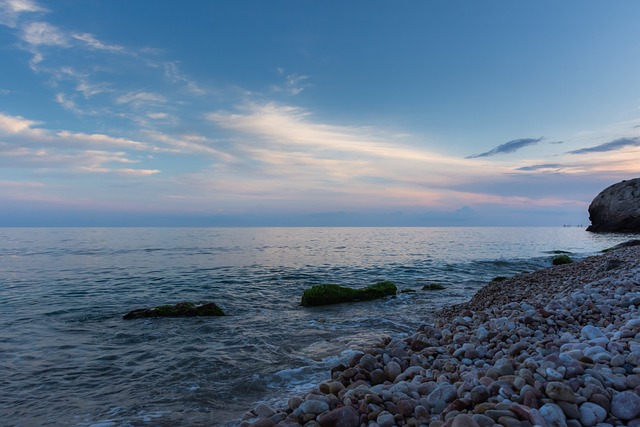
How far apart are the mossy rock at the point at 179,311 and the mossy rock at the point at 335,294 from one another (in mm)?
3410

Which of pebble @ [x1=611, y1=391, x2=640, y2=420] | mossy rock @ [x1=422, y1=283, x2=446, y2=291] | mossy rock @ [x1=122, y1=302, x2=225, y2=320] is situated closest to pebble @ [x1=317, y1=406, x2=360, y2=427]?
pebble @ [x1=611, y1=391, x2=640, y2=420]

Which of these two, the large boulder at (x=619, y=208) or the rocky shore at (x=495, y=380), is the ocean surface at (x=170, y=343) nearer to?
the rocky shore at (x=495, y=380)

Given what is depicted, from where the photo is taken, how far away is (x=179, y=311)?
1181 centimetres

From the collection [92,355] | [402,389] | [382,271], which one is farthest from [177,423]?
[382,271]

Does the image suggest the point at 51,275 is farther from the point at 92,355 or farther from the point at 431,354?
the point at 431,354

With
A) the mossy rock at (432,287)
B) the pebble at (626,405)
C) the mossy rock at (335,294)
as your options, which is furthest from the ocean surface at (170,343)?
the pebble at (626,405)

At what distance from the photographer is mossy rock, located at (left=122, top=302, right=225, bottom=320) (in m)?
11.7

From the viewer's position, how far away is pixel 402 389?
4.05m

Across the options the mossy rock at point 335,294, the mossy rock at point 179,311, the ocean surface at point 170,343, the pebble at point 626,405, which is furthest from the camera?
the mossy rock at point 335,294

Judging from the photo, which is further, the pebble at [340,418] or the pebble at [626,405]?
the pebble at [340,418]

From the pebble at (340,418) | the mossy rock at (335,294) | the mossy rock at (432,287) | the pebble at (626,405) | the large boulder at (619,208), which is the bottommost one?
the mossy rock at (432,287)

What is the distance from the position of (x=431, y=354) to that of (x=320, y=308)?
8.27 meters

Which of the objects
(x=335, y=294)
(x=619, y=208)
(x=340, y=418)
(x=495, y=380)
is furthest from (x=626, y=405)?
(x=619, y=208)

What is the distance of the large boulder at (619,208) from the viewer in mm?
64688
